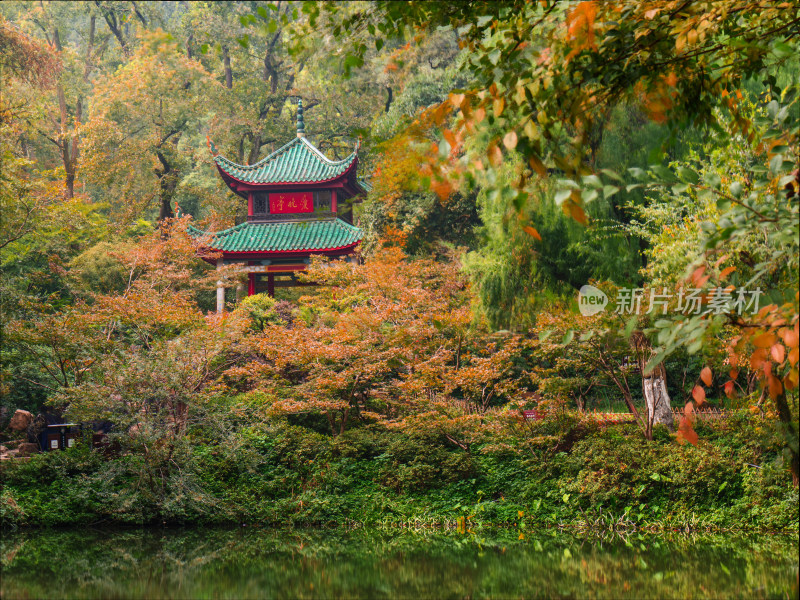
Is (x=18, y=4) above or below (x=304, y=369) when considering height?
above

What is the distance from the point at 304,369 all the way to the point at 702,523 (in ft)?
18.6

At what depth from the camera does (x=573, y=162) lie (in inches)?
88.0

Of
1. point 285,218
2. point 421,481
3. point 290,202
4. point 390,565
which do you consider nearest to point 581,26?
point 390,565

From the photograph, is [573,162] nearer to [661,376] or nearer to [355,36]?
[355,36]

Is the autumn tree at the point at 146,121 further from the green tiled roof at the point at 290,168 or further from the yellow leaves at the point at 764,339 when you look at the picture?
the yellow leaves at the point at 764,339

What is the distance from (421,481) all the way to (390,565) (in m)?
3.54

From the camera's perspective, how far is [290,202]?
55.5 feet

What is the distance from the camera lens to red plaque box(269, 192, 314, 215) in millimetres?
16922

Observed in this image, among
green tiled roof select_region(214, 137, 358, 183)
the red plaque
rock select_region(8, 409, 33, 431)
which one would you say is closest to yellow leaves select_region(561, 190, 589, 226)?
rock select_region(8, 409, 33, 431)

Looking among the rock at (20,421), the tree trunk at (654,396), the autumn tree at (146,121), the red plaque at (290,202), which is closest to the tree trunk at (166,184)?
the autumn tree at (146,121)

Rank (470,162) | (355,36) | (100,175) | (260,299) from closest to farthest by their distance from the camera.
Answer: (470,162) → (355,36) → (260,299) → (100,175)

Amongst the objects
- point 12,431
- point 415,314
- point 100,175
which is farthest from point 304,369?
point 100,175

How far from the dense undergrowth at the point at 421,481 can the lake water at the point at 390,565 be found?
563 mm

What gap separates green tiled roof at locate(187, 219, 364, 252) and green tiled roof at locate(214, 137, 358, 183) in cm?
105
